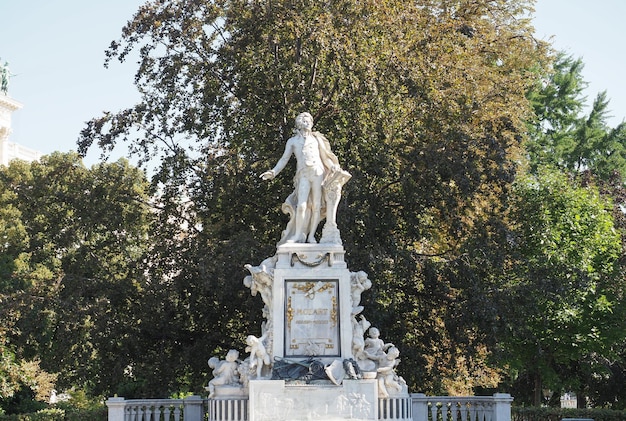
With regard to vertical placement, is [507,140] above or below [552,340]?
above

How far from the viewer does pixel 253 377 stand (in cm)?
1521

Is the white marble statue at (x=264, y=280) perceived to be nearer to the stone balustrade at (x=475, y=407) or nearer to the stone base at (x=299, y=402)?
the stone base at (x=299, y=402)

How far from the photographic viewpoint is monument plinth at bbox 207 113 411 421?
48.9 feet

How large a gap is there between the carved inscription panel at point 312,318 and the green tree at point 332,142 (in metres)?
5.61

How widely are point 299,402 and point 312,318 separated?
54.9 inches

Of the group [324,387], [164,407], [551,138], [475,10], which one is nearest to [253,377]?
[324,387]

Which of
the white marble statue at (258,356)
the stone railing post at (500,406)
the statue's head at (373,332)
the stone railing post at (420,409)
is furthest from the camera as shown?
the stone railing post at (420,409)

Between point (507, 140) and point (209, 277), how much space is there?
8.10m

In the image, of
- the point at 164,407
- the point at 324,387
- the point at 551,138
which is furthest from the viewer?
the point at 551,138

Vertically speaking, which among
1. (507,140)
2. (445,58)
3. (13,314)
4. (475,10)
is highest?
(475,10)

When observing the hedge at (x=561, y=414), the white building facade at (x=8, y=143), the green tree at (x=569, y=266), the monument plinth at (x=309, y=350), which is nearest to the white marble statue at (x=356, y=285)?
the monument plinth at (x=309, y=350)

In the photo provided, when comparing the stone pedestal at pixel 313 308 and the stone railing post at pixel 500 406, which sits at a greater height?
the stone pedestal at pixel 313 308

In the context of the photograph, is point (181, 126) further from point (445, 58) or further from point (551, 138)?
point (551, 138)

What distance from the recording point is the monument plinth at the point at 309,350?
48.9 ft
